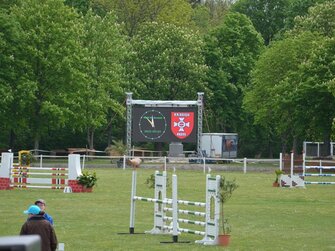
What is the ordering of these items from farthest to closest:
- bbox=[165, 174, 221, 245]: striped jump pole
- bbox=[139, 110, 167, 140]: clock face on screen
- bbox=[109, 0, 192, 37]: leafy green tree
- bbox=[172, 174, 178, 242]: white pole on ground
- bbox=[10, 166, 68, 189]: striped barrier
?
bbox=[109, 0, 192, 37]: leafy green tree < bbox=[139, 110, 167, 140]: clock face on screen < bbox=[10, 166, 68, 189]: striped barrier < bbox=[172, 174, 178, 242]: white pole on ground < bbox=[165, 174, 221, 245]: striped jump pole

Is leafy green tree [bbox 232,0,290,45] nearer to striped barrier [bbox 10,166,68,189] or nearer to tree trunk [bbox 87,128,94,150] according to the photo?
tree trunk [bbox 87,128,94,150]

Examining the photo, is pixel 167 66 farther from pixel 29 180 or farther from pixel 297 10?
pixel 29 180

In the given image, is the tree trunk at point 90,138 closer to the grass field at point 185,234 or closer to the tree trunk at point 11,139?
the tree trunk at point 11,139

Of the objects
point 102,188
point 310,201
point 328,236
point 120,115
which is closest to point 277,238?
point 328,236

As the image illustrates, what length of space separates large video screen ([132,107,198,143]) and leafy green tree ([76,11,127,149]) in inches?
368

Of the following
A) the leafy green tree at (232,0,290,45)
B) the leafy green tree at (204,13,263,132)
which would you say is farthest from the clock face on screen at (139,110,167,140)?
the leafy green tree at (232,0,290,45)

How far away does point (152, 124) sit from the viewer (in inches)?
2635

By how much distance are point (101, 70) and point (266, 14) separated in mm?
23408

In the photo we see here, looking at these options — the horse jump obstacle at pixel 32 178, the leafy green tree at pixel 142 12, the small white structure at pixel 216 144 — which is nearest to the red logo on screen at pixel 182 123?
the small white structure at pixel 216 144

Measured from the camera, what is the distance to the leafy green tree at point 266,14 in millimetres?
94188

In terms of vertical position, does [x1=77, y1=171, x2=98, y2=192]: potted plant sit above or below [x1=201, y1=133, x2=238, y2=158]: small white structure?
below

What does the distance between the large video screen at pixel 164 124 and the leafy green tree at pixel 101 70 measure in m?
9.34

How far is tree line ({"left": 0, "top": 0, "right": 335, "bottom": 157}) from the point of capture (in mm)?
70688

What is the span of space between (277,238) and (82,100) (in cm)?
5472
